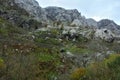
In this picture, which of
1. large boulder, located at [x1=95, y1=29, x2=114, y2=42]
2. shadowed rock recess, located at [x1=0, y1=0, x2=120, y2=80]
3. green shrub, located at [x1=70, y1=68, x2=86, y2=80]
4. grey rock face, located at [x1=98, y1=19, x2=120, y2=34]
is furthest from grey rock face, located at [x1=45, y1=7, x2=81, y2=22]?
green shrub, located at [x1=70, y1=68, x2=86, y2=80]

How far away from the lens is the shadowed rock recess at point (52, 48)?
26.0 m

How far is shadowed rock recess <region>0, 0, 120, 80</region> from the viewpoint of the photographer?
26.0 m

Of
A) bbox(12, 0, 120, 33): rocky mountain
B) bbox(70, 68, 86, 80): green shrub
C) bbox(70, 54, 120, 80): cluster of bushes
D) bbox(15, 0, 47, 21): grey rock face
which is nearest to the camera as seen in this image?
bbox(70, 54, 120, 80): cluster of bushes

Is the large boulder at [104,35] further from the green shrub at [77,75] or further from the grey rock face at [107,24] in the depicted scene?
the grey rock face at [107,24]

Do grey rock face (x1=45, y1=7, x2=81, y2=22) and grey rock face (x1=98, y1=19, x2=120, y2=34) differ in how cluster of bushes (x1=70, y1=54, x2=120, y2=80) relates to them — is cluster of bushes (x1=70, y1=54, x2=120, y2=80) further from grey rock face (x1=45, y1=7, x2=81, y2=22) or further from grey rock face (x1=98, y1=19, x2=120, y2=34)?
grey rock face (x1=98, y1=19, x2=120, y2=34)

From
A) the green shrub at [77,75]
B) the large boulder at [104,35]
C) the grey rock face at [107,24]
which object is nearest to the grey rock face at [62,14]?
the grey rock face at [107,24]

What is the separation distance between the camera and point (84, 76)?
86.8ft

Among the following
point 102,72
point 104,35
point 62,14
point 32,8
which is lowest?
point 104,35

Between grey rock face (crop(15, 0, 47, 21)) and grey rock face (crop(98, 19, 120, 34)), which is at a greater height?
grey rock face (crop(15, 0, 47, 21))

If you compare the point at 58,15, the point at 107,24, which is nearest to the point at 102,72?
the point at 58,15

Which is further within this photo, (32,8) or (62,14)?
(62,14)

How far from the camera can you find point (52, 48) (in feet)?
144

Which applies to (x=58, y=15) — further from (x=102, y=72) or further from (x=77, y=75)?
(x=102, y=72)

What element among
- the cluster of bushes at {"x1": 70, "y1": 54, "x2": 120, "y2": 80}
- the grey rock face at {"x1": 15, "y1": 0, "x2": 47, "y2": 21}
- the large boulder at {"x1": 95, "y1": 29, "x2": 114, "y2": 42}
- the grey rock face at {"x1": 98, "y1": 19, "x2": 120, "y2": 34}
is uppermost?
the grey rock face at {"x1": 15, "y1": 0, "x2": 47, "y2": 21}
